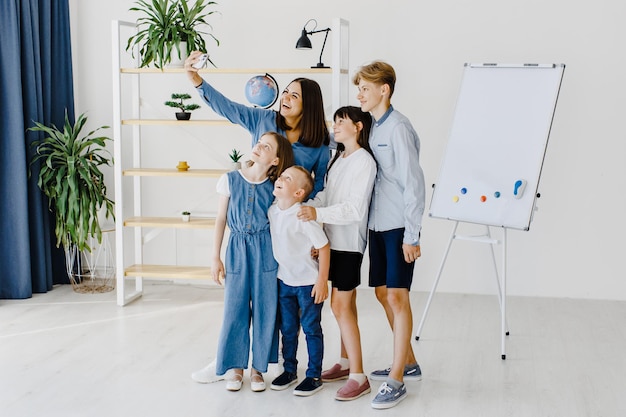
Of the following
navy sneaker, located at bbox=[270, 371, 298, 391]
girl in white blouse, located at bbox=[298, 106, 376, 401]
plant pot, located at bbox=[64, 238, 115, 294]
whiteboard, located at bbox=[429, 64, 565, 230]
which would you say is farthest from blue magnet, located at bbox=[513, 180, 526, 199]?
plant pot, located at bbox=[64, 238, 115, 294]

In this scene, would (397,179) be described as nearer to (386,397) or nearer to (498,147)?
(386,397)

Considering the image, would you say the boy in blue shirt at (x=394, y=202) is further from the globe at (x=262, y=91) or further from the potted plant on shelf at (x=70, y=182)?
the potted plant on shelf at (x=70, y=182)

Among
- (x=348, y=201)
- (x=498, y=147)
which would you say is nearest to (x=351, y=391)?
(x=348, y=201)

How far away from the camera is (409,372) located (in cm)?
364

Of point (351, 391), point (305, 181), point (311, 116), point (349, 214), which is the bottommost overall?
point (351, 391)

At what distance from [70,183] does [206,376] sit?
6.54ft

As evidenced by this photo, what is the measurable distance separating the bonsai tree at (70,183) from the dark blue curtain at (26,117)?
103mm

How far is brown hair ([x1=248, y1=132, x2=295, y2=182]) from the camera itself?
3.37 meters

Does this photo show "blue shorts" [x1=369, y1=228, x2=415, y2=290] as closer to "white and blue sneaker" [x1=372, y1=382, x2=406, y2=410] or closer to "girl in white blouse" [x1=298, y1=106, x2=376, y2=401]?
"girl in white blouse" [x1=298, y1=106, x2=376, y2=401]

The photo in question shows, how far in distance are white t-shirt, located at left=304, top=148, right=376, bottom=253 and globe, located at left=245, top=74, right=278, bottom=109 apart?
35.1 inches

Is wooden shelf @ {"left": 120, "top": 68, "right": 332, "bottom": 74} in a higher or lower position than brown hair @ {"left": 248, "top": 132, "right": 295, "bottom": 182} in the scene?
higher

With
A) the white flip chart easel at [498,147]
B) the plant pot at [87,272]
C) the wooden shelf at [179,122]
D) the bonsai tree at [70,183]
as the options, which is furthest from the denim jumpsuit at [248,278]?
the plant pot at [87,272]

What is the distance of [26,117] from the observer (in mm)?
5121

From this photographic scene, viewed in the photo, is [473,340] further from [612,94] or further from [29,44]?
[29,44]
